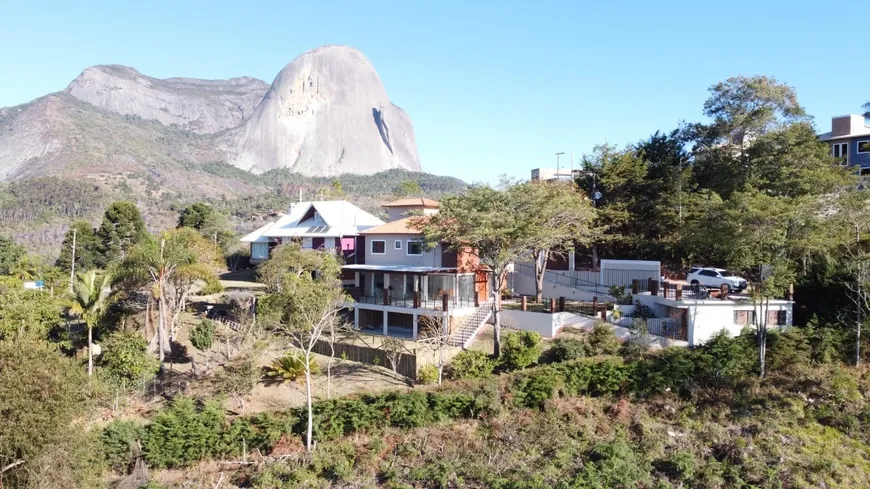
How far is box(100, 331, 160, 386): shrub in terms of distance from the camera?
23484 millimetres

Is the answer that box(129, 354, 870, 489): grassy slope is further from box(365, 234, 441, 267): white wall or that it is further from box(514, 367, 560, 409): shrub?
box(365, 234, 441, 267): white wall

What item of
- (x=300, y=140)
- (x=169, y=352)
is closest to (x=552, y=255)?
(x=169, y=352)

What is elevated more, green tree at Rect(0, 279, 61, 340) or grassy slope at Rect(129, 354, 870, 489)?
green tree at Rect(0, 279, 61, 340)

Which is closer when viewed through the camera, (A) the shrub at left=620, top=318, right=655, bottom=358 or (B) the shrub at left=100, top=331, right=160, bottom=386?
(A) the shrub at left=620, top=318, right=655, bottom=358

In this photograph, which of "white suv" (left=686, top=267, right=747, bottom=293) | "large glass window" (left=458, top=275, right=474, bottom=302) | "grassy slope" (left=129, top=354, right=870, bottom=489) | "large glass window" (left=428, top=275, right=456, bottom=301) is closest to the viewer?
"grassy slope" (left=129, top=354, right=870, bottom=489)

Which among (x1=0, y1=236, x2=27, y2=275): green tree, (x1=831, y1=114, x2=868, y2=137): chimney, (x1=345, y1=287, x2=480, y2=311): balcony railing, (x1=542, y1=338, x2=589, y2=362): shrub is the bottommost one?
(x1=542, y1=338, x2=589, y2=362): shrub

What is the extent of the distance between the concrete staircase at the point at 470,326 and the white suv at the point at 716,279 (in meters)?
10.2

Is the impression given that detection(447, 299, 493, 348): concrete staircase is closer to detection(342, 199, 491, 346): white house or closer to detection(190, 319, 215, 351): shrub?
A: detection(342, 199, 491, 346): white house

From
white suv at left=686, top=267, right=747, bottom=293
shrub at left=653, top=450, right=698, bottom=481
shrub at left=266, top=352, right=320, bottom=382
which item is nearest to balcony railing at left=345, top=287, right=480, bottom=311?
shrub at left=266, top=352, right=320, bottom=382

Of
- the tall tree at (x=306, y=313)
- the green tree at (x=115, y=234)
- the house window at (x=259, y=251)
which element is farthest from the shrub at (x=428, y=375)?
the green tree at (x=115, y=234)

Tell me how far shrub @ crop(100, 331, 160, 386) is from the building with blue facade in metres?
45.9

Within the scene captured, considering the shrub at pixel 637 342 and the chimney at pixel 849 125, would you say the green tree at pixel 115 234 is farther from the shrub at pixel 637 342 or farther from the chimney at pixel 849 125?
the chimney at pixel 849 125

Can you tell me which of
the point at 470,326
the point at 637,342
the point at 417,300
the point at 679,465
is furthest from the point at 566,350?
the point at 417,300

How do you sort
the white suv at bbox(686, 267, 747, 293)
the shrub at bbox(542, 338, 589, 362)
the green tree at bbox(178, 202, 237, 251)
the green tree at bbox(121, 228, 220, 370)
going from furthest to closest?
the green tree at bbox(178, 202, 237, 251), the white suv at bbox(686, 267, 747, 293), the green tree at bbox(121, 228, 220, 370), the shrub at bbox(542, 338, 589, 362)
